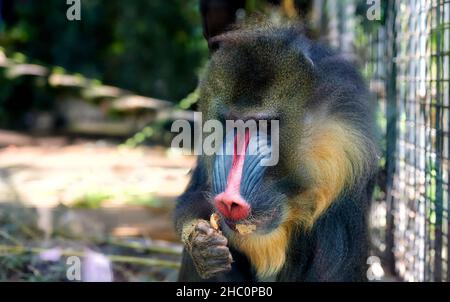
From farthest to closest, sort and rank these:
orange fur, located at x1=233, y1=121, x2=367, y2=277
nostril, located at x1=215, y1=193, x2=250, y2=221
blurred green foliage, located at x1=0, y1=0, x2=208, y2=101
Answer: blurred green foliage, located at x1=0, y1=0, x2=208, y2=101 → orange fur, located at x1=233, y1=121, x2=367, y2=277 → nostril, located at x1=215, y1=193, x2=250, y2=221

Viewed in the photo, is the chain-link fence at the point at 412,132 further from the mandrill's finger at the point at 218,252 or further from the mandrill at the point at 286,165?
Result: the mandrill's finger at the point at 218,252

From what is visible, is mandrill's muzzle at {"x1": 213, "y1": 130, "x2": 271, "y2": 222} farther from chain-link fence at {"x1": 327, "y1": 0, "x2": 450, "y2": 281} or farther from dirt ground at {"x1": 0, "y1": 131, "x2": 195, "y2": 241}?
dirt ground at {"x1": 0, "y1": 131, "x2": 195, "y2": 241}

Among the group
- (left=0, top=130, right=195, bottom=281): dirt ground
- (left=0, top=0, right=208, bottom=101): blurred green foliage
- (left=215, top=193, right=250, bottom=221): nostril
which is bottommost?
(left=0, top=130, right=195, bottom=281): dirt ground

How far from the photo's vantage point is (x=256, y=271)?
2.97 m

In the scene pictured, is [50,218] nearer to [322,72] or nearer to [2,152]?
[322,72]

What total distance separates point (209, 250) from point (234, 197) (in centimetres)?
31

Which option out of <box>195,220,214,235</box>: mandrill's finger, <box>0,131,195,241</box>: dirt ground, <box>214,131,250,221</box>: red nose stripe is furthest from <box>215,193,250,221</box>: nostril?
<box>0,131,195,241</box>: dirt ground

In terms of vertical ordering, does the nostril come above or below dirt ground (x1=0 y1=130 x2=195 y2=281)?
above

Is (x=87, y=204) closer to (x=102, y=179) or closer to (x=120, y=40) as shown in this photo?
(x=102, y=179)

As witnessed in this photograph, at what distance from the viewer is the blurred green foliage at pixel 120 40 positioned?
36.6ft

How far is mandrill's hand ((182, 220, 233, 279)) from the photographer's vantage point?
256 centimetres

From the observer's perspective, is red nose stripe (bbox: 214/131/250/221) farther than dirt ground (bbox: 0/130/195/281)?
No

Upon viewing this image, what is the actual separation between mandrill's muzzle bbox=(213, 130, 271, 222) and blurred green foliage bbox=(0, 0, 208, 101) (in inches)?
314

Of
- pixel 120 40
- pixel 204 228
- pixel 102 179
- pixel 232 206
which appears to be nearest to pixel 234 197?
pixel 232 206
